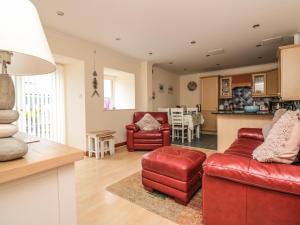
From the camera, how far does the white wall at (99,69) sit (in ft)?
10.5

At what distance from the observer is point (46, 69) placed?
841 mm

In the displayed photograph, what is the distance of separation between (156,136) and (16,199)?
11.0ft

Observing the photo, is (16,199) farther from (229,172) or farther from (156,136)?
(156,136)

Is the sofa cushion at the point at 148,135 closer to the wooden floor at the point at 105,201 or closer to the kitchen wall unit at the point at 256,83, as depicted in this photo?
the wooden floor at the point at 105,201

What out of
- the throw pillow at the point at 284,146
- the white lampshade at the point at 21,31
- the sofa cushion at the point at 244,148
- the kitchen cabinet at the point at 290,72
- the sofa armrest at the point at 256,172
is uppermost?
the kitchen cabinet at the point at 290,72

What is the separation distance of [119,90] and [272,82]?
184 inches

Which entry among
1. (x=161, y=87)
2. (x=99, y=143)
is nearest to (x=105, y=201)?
(x=99, y=143)

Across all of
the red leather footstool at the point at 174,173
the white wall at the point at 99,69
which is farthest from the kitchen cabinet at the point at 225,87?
the red leather footstool at the point at 174,173

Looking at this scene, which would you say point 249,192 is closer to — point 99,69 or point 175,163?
point 175,163

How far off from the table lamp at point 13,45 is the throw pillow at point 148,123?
3.58 meters

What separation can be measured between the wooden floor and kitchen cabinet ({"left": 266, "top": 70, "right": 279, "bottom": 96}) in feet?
15.9

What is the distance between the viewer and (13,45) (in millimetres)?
528

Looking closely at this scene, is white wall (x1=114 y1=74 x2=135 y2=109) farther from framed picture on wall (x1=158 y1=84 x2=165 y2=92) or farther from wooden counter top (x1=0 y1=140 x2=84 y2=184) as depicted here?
wooden counter top (x1=0 y1=140 x2=84 y2=184)

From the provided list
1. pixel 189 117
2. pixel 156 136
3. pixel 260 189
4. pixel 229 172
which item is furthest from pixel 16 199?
pixel 189 117
